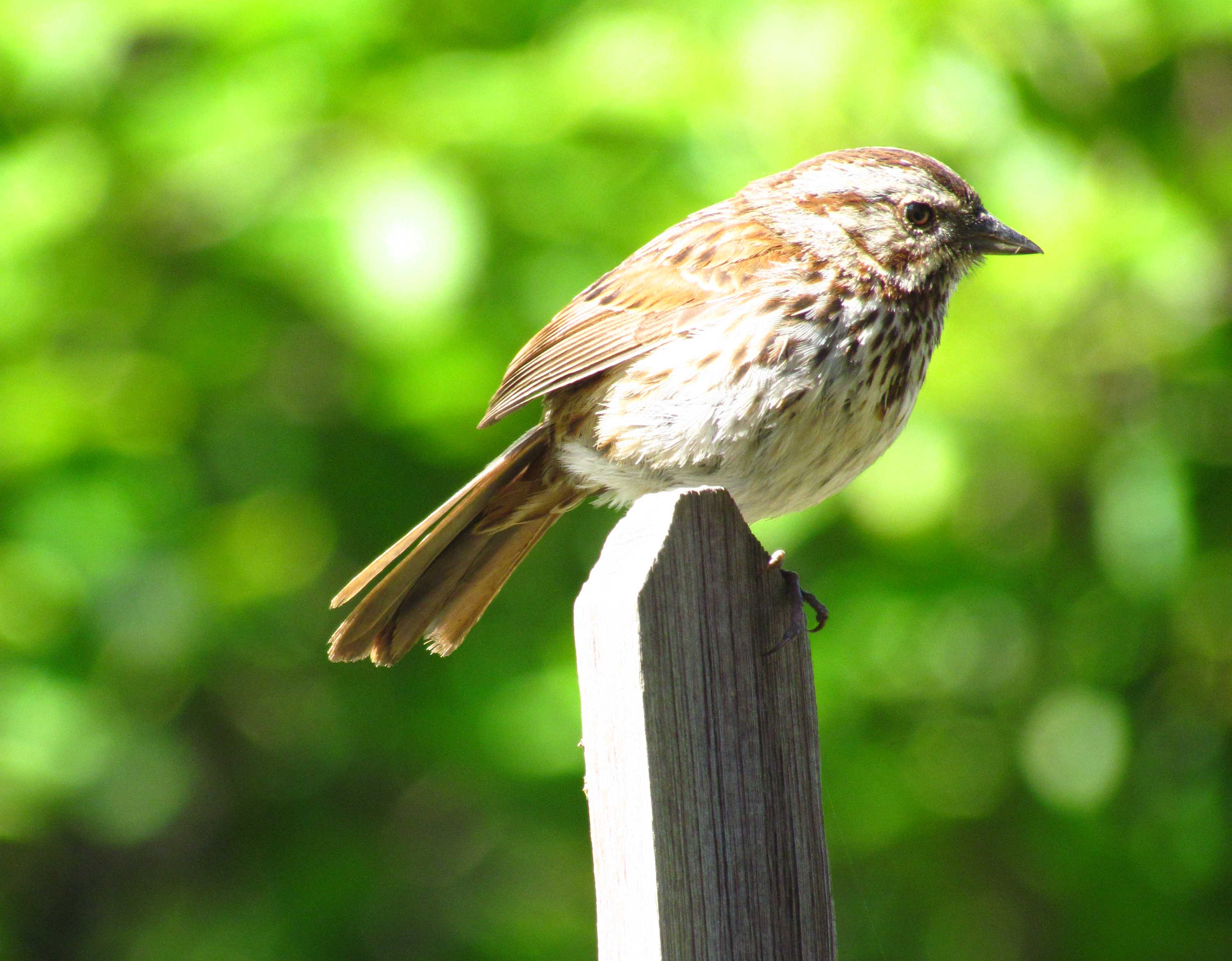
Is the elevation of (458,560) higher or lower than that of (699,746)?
higher

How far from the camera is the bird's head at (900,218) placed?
9.77 ft

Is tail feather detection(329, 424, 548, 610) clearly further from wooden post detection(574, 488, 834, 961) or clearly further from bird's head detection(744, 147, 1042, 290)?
wooden post detection(574, 488, 834, 961)

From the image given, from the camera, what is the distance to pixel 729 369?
8.87 ft

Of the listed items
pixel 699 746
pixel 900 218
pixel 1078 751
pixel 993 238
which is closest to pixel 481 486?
pixel 900 218

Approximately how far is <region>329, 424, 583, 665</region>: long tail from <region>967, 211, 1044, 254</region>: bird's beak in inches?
41.5

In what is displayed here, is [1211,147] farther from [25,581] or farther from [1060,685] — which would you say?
[25,581]

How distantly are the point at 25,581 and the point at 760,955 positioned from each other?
2.27 meters

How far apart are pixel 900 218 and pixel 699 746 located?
1828mm

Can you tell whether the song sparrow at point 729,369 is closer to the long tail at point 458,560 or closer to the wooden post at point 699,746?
the long tail at point 458,560

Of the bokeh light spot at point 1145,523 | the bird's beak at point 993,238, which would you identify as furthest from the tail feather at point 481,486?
the bokeh light spot at point 1145,523

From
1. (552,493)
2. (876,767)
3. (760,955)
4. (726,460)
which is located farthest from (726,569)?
(876,767)

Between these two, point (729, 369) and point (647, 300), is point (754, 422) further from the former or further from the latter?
point (647, 300)

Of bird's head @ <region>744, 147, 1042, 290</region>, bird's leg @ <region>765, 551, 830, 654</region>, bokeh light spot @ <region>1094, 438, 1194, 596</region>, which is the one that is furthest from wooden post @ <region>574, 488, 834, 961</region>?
bokeh light spot @ <region>1094, 438, 1194, 596</region>

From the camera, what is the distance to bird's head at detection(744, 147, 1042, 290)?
2979 millimetres
